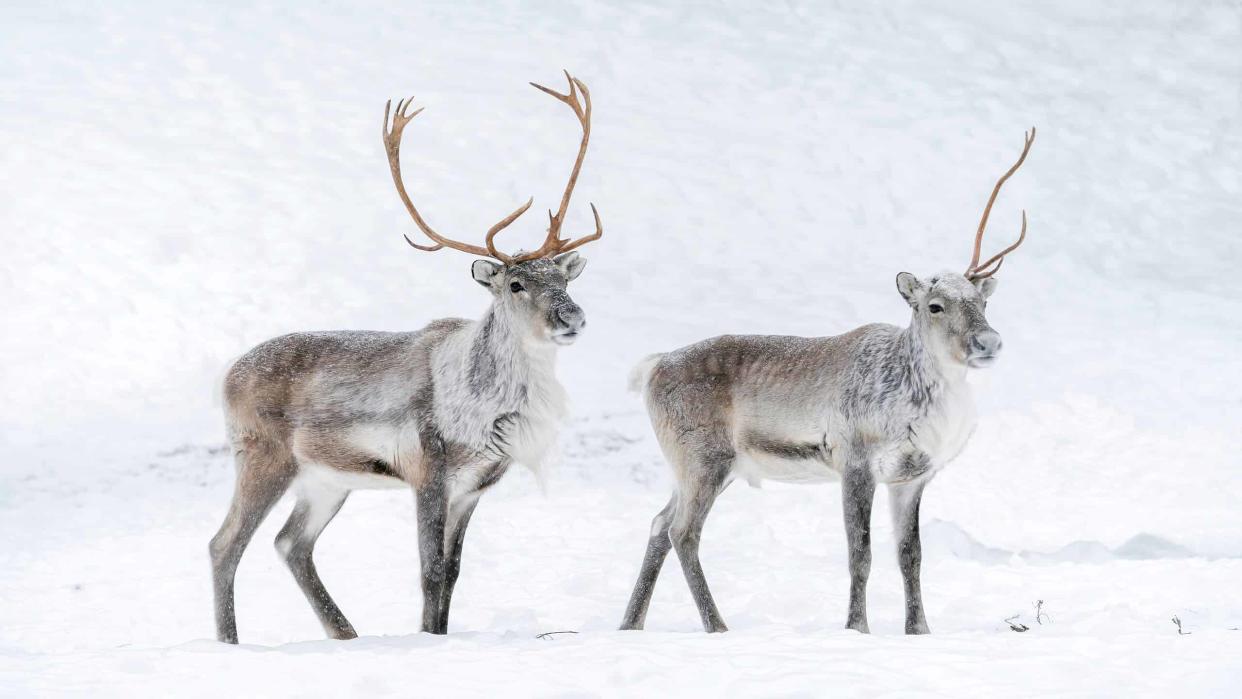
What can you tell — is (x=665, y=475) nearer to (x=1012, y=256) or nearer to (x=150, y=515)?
(x=150, y=515)

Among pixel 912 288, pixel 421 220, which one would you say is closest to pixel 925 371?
pixel 912 288

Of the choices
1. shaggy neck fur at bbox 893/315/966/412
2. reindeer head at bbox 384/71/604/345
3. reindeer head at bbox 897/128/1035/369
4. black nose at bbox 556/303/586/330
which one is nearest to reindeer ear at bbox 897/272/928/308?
reindeer head at bbox 897/128/1035/369

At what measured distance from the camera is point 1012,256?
18.4 m

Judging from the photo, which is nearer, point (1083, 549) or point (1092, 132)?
point (1083, 549)

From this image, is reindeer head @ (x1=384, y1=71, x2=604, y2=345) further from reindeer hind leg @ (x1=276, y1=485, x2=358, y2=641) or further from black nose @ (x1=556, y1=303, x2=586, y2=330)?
reindeer hind leg @ (x1=276, y1=485, x2=358, y2=641)

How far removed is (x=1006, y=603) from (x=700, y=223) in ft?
→ 33.8

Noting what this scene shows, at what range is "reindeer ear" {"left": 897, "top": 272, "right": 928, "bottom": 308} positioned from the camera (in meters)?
7.66

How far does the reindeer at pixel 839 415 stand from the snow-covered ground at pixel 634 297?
2.80 ft

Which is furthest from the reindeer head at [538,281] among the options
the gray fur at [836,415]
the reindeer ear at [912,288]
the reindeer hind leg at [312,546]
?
the reindeer ear at [912,288]

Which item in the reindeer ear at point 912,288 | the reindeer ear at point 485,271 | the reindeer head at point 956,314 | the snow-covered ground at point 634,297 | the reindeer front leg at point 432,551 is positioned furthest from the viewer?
the reindeer ear at point 912,288

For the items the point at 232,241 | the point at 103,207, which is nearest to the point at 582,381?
the point at 232,241

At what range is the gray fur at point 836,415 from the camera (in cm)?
741

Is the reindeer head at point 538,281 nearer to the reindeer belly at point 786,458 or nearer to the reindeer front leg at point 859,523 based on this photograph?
the reindeer belly at point 786,458

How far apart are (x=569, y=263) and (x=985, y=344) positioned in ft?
7.08
